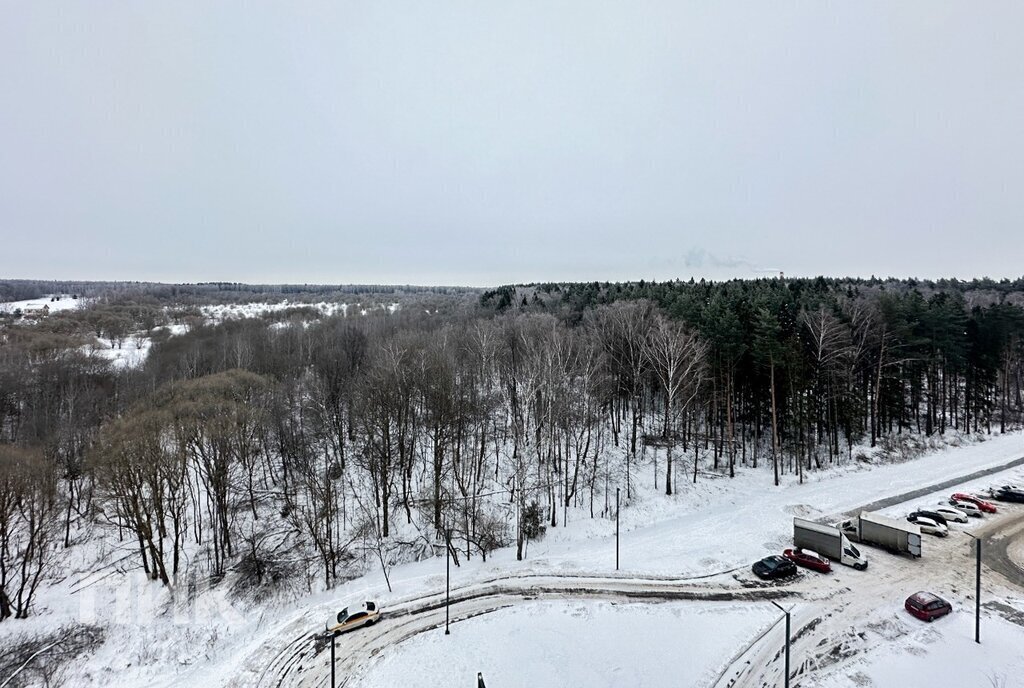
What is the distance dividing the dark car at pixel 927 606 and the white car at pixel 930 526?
9.47 metres

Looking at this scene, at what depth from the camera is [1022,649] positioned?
704 inches

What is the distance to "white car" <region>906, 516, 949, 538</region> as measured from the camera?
27.7m

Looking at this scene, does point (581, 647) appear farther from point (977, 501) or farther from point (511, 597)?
point (977, 501)

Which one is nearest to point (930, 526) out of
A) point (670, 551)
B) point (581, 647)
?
point (670, 551)

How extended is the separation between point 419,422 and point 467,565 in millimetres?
12309

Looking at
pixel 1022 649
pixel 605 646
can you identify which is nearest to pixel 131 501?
pixel 605 646

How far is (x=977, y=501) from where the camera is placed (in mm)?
30688

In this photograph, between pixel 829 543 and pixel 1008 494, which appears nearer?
pixel 829 543

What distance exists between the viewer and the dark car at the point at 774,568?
23.8 m

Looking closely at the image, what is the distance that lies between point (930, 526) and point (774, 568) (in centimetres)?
1321

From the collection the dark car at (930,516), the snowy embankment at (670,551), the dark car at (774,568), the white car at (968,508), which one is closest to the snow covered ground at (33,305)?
the snowy embankment at (670,551)

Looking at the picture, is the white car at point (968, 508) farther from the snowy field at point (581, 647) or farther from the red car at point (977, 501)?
the snowy field at point (581, 647)

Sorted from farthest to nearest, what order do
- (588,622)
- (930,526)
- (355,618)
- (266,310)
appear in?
(266,310)
(930,526)
(355,618)
(588,622)

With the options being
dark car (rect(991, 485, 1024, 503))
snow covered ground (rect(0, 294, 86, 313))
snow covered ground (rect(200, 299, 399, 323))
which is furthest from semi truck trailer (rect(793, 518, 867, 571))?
snow covered ground (rect(0, 294, 86, 313))
